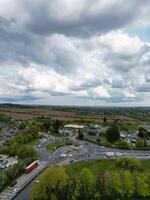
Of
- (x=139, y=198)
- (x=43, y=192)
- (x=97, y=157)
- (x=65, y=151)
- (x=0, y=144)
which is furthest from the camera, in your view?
(x=0, y=144)

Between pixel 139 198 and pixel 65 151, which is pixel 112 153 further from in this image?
pixel 139 198

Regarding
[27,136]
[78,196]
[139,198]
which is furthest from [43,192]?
[27,136]

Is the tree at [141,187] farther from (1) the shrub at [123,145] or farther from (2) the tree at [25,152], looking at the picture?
(1) the shrub at [123,145]

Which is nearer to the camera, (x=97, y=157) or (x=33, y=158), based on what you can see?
(x=33, y=158)

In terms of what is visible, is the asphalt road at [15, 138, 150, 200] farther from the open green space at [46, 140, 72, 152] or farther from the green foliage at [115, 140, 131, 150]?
the green foliage at [115, 140, 131, 150]

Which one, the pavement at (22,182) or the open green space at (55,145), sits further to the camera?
the open green space at (55,145)

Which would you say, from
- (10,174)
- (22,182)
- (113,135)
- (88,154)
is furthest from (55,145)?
(22,182)

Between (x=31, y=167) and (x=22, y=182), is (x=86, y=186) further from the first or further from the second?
(x=31, y=167)

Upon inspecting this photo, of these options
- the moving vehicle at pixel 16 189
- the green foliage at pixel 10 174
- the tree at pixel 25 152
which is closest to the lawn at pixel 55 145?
the tree at pixel 25 152
